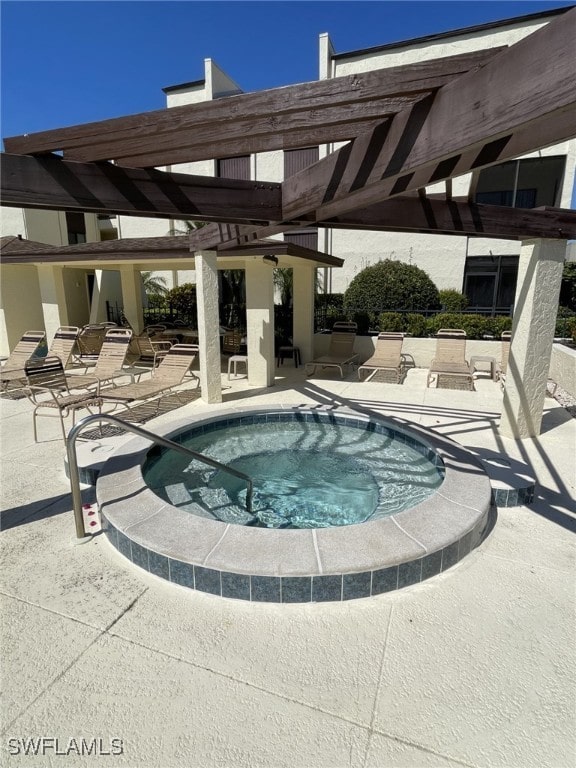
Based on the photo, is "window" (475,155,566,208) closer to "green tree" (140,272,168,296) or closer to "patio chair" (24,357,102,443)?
"green tree" (140,272,168,296)

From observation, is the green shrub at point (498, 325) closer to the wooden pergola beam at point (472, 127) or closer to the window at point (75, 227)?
the wooden pergola beam at point (472, 127)

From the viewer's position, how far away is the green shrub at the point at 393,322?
46.7 feet

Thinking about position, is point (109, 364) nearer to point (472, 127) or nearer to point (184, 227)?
point (472, 127)

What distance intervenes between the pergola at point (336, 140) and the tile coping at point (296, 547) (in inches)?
107

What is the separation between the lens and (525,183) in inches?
806

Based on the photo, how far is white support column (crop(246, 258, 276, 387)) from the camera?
9.88 m

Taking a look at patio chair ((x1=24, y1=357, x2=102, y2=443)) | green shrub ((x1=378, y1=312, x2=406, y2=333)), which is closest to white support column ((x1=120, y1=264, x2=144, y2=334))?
patio chair ((x1=24, y1=357, x2=102, y2=443))

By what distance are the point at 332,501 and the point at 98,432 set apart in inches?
151

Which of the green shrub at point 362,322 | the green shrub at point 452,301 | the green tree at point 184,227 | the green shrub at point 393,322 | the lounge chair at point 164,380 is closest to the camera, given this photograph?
the lounge chair at point 164,380

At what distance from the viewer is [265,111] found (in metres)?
2.70

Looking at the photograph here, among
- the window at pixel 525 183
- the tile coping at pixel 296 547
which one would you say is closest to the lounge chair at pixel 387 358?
the tile coping at pixel 296 547

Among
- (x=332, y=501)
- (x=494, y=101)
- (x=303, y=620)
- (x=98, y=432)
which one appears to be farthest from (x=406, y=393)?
(x=494, y=101)

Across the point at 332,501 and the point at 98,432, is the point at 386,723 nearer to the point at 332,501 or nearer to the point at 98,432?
the point at 332,501

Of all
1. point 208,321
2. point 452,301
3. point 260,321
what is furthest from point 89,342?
point 452,301
